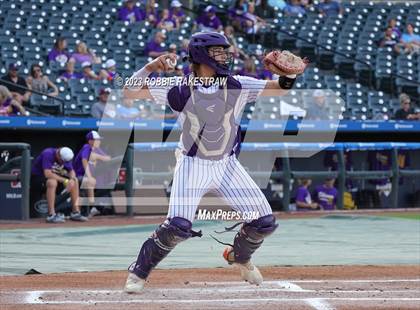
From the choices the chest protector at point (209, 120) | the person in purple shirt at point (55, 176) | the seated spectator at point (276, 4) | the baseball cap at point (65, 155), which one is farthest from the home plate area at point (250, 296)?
the seated spectator at point (276, 4)

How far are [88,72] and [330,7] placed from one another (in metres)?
7.79

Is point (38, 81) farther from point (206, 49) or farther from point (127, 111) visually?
point (206, 49)

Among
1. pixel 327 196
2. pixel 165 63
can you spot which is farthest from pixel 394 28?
pixel 165 63

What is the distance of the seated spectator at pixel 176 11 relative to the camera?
61.5 ft

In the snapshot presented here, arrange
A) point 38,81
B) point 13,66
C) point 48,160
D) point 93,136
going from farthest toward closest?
point 38,81
point 13,66
point 93,136
point 48,160

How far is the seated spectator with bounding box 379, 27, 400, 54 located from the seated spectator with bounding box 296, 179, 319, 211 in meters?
→ 6.11

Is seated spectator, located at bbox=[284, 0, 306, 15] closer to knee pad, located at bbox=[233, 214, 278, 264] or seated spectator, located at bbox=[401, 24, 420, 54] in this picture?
seated spectator, located at bbox=[401, 24, 420, 54]

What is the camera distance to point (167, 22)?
18.4 metres

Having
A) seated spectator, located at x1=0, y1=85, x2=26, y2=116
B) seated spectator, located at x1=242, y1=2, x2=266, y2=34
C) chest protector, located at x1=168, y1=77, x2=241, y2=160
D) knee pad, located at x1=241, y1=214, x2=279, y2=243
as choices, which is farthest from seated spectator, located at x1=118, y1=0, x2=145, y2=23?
knee pad, located at x1=241, y1=214, x2=279, y2=243

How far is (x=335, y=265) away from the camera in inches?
354

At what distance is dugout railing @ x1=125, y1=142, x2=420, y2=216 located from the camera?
1442 centimetres

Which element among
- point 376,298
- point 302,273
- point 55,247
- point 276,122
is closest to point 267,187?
point 276,122

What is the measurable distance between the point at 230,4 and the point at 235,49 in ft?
9.12

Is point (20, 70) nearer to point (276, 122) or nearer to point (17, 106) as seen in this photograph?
point (17, 106)
